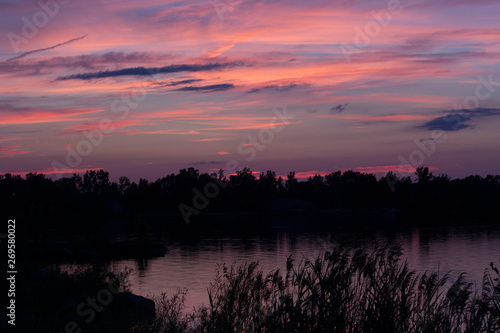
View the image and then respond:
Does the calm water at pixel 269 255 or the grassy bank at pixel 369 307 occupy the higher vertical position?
the grassy bank at pixel 369 307

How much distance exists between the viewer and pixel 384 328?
43.4 feet

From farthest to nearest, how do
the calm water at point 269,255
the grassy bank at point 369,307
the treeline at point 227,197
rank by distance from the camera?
the treeline at point 227,197
the calm water at point 269,255
the grassy bank at point 369,307

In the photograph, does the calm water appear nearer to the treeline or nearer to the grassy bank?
the grassy bank

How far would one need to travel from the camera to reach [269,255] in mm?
57219

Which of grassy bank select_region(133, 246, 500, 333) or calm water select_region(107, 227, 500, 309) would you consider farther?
calm water select_region(107, 227, 500, 309)

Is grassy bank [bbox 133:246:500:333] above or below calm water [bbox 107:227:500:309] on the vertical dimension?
above

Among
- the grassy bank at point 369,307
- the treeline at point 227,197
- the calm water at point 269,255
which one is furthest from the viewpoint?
the treeline at point 227,197

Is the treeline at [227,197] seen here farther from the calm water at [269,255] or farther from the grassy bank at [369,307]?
the grassy bank at [369,307]

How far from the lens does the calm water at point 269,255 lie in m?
40.0

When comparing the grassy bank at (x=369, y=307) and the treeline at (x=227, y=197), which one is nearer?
the grassy bank at (x=369, y=307)

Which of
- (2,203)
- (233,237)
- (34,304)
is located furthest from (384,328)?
(2,203)

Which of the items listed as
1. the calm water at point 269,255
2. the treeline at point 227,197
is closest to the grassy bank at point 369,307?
the calm water at point 269,255

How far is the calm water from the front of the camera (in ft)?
131

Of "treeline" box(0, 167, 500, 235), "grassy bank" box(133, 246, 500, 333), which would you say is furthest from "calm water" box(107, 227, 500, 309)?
"treeline" box(0, 167, 500, 235)
